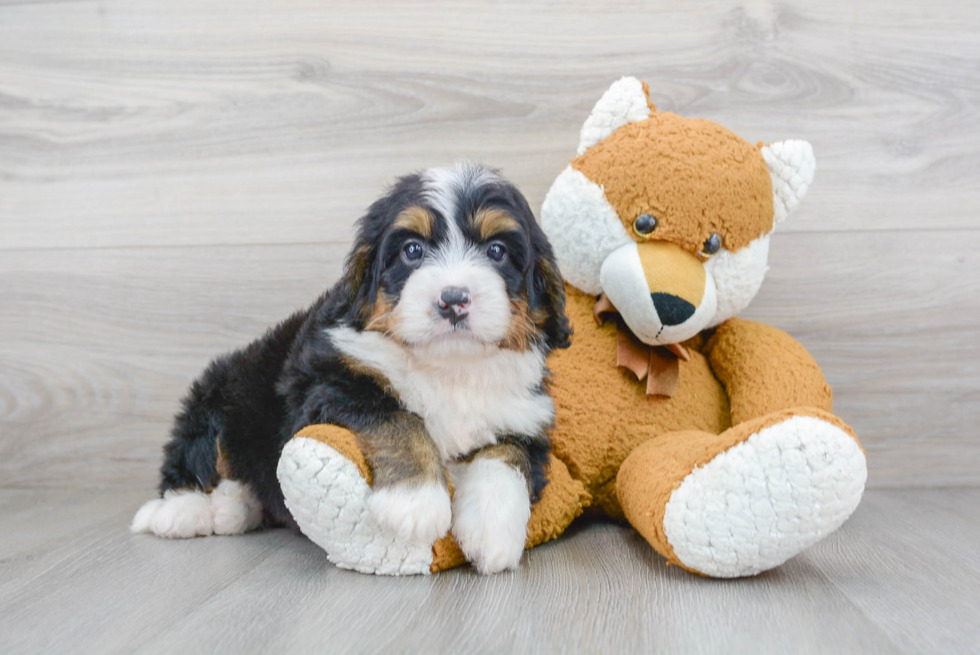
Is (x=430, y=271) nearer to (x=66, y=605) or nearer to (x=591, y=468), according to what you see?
(x=591, y=468)

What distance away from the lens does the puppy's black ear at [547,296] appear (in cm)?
173

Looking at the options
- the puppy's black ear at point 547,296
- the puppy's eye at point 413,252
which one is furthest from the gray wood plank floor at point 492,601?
the puppy's eye at point 413,252

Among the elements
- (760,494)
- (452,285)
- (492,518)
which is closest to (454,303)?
(452,285)

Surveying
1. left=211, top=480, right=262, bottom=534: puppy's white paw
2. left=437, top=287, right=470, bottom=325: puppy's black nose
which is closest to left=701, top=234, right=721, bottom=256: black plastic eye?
left=437, top=287, right=470, bottom=325: puppy's black nose

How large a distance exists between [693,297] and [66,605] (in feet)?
4.77

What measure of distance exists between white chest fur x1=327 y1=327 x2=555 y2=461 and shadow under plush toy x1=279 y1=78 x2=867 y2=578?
0.20m

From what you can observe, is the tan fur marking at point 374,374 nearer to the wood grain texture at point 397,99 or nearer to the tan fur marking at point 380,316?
the tan fur marking at point 380,316

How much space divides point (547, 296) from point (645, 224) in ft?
1.02

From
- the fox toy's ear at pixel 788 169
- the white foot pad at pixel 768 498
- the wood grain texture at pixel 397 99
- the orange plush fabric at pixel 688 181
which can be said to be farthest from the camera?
the wood grain texture at pixel 397 99

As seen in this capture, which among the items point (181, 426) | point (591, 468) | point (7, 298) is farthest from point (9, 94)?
point (591, 468)

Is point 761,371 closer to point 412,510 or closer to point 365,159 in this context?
point 412,510

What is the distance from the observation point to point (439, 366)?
1661 millimetres

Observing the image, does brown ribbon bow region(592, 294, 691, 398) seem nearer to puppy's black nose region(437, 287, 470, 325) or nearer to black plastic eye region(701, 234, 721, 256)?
black plastic eye region(701, 234, 721, 256)

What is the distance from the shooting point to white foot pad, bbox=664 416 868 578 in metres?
1.37
